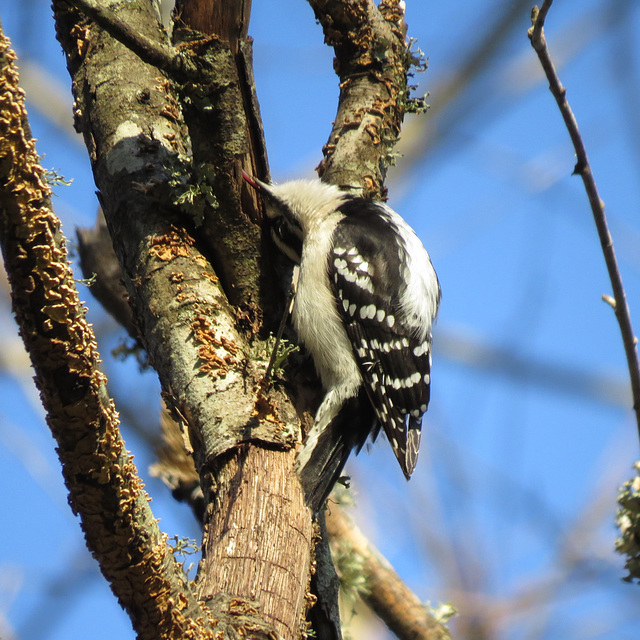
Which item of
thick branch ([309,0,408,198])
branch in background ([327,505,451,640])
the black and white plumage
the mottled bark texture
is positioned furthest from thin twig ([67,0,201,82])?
branch in background ([327,505,451,640])

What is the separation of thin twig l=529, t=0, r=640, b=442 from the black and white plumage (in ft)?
4.25

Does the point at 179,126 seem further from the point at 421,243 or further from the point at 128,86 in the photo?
the point at 421,243

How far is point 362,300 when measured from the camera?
3094mm

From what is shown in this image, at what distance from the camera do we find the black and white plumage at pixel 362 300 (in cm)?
287

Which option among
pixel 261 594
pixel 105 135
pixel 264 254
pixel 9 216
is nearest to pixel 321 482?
pixel 261 594

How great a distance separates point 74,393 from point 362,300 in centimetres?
182

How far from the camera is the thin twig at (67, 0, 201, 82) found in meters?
2.36

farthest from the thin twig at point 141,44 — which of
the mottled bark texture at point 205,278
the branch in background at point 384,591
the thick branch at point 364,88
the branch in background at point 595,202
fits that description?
the branch in background at point 384,591

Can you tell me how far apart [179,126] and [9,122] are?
1.70m

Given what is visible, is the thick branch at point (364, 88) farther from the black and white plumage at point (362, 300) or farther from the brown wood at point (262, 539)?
the brown wood at point (262, 539)

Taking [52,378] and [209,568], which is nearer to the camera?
[52,378]

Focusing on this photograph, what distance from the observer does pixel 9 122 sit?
1310mm

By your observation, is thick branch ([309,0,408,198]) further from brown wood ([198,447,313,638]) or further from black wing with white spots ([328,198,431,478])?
brown wood ([198,447,313,638])

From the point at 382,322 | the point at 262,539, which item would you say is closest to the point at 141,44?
the point at 382,322
